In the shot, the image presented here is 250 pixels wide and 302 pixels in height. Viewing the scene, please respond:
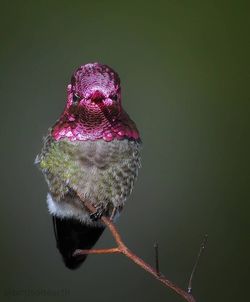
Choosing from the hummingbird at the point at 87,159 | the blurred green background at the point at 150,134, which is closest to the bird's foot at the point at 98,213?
the hummingbird at the point at 87,159

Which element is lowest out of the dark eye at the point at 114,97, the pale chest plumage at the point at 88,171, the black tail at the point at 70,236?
the black tail at the point at 70,236

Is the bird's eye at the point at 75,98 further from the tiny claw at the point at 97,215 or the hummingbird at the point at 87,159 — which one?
the tiny claw at the point at 97,215

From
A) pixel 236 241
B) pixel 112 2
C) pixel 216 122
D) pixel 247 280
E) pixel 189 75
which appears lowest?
pixel 247 280

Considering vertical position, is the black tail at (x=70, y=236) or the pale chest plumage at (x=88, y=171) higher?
the pale chest plumage at (x=88, y=171)

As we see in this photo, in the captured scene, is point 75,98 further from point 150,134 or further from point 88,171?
point 150,134

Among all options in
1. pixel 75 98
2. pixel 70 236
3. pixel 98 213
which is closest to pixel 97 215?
pixel 98 213

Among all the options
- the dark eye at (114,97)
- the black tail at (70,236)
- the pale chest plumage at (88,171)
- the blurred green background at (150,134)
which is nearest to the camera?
the dark eye at (114,97)

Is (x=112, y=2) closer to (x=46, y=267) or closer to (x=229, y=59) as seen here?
(x=229, y=59)

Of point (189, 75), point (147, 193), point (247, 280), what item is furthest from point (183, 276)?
point (189, 75)
